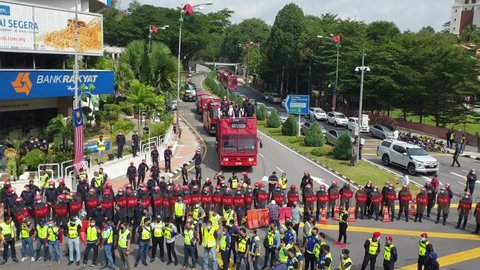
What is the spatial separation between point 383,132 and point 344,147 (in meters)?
12.8

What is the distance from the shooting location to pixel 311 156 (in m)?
35.1

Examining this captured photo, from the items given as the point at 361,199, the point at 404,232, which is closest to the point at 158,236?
the point at 361,199

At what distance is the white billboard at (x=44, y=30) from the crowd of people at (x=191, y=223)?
13.2 m

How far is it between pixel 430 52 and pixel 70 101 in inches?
1387

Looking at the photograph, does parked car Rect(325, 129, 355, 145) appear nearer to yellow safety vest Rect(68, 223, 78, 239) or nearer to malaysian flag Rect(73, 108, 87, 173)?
malaysian flag Rect(73, 108, 87, 173)

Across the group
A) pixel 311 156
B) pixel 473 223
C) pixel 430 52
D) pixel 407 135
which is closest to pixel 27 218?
pixel 473 223

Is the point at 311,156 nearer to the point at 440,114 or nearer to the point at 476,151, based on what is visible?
the point at 476,151

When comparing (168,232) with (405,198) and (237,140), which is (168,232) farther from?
(237,140)

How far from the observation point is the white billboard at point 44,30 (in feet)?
95.5

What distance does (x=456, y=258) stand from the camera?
16578 millimetres

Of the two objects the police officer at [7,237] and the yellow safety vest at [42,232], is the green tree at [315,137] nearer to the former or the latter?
the yellow safety vest at [42,232]

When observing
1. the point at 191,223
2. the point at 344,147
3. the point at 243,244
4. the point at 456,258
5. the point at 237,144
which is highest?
the point at 237,144

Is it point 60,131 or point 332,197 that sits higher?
point 60,131

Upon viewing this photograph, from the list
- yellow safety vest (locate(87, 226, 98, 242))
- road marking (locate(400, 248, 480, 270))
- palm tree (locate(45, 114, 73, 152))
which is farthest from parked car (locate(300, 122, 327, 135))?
yellow safety vest (locate(87, 226, 98, 242))
